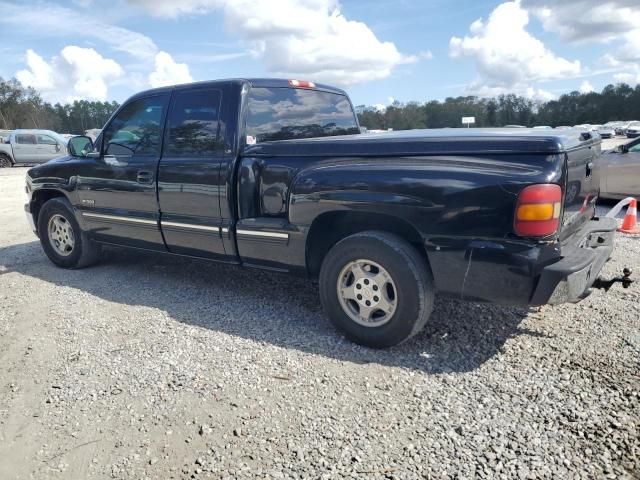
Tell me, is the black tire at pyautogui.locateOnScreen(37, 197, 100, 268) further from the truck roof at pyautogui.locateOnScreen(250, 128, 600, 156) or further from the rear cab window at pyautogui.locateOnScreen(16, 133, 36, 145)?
the rear cab window at pyautogui.locateOnScreen(16, 133, 36, 145)

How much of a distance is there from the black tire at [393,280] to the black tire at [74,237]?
327 centimetres

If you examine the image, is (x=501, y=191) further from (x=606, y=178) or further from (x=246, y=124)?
(x=606, y=178)

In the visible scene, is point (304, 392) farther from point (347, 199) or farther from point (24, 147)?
point (24, 147)

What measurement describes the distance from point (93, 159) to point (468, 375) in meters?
4.15

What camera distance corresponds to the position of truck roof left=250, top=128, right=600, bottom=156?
110 inches

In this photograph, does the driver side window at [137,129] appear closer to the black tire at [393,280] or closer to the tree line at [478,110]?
the black tire at [393,280]

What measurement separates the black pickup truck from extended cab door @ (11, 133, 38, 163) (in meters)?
19.7

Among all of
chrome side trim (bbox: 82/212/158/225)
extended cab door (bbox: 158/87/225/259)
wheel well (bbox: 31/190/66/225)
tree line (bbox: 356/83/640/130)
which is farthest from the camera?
tree line (bbox: 356/83/640/130)

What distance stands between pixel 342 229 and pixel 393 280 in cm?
64

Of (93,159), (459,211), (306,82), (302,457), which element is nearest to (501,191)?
(459,211)

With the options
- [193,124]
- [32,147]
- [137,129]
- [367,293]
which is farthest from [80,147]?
[32,147]

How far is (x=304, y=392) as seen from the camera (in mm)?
2926

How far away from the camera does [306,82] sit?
15.7 ft

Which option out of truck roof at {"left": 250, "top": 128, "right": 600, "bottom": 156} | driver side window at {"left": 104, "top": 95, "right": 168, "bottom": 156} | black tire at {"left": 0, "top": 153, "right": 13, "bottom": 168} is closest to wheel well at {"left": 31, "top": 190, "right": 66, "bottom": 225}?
driver side window at {"left": 104, "top": 95, "right": 168, "bottom": 156}
